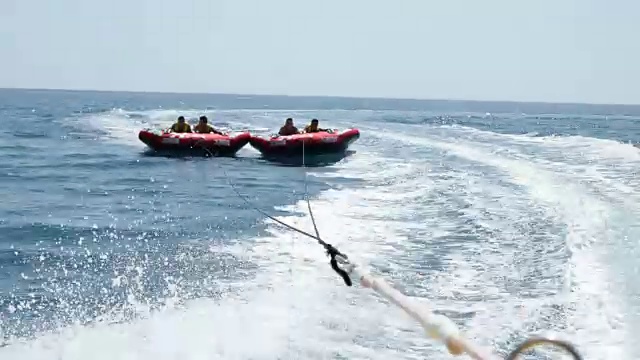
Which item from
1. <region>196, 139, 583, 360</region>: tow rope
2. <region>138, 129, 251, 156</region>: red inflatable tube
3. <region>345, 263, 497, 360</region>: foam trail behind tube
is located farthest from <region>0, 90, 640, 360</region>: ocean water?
<region>138, 129, 251, 156</region>: red inflatable tube

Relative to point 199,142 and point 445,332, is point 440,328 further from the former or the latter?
point 199,142

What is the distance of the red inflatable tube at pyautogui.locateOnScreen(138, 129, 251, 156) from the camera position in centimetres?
1866

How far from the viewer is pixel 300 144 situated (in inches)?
715

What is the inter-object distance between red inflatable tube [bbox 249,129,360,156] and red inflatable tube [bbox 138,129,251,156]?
488 mm

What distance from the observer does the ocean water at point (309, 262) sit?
5043mm

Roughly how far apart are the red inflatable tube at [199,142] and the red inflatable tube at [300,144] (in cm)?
49

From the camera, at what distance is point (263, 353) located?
4746 millimetres

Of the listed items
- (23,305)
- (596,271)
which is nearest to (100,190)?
(23,305)

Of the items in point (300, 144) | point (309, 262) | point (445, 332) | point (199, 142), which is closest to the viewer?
point (445, 332)

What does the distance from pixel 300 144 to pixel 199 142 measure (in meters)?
2.97

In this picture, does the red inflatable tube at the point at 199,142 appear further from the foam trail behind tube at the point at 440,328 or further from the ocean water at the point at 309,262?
the foam trail behind tube at the point at 440,328

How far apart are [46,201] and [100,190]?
1561mm

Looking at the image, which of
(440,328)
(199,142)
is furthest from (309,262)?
(199,142)

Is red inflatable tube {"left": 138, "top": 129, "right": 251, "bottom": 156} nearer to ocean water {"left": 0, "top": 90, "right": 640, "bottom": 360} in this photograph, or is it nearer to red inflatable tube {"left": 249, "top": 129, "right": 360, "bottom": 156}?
red inflatable tube {"left": 249, "top": 129, "right": 360, "bottom": 156}
